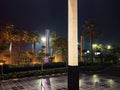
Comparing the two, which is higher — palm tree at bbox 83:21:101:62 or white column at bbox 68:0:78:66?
palm tree at bbox 83:21:101:62

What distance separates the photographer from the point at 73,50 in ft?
17.1

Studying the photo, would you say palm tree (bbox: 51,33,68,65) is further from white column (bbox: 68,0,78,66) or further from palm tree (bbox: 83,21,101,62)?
white column (bbox: 68,0,78,66)

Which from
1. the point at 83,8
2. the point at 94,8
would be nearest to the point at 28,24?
the point at 83,8

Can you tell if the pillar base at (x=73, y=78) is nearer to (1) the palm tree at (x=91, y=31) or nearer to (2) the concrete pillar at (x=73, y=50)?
(2) the concrete pillar at (x=73, y=50)

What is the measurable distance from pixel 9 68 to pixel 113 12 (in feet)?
61.3

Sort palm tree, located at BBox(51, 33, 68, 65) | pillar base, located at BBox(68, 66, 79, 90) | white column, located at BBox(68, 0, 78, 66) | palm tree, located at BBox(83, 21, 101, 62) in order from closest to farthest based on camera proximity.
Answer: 1. pillar base, located at BBox(68, 66, 79, 90)
2. white column, located at BBox(68, 0, 78, 66)
3. palm tree, located at BBox(51, 33, 68, 65)
4. palm tree, located at BBox(83, 21, 101, 62)

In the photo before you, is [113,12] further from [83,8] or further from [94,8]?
[83,8]

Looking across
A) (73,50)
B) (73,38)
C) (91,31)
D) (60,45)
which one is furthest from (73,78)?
(91,31)

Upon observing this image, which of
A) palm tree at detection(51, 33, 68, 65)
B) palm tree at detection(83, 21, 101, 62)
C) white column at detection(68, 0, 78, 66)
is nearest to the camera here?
white column at detection(68, 0, 78, 66)

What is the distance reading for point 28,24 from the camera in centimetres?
2577

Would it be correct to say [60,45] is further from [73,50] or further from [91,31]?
[73,50]

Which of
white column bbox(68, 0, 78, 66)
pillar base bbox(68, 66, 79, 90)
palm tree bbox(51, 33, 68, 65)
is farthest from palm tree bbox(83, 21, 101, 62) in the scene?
pillar base bbox(68, 66, 79, 90)

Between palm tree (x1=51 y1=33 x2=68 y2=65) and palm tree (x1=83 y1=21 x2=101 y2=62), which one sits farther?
palm tree (x1=83 y1=21 x2=101 y2=62)

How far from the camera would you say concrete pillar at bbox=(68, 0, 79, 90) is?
506cm
